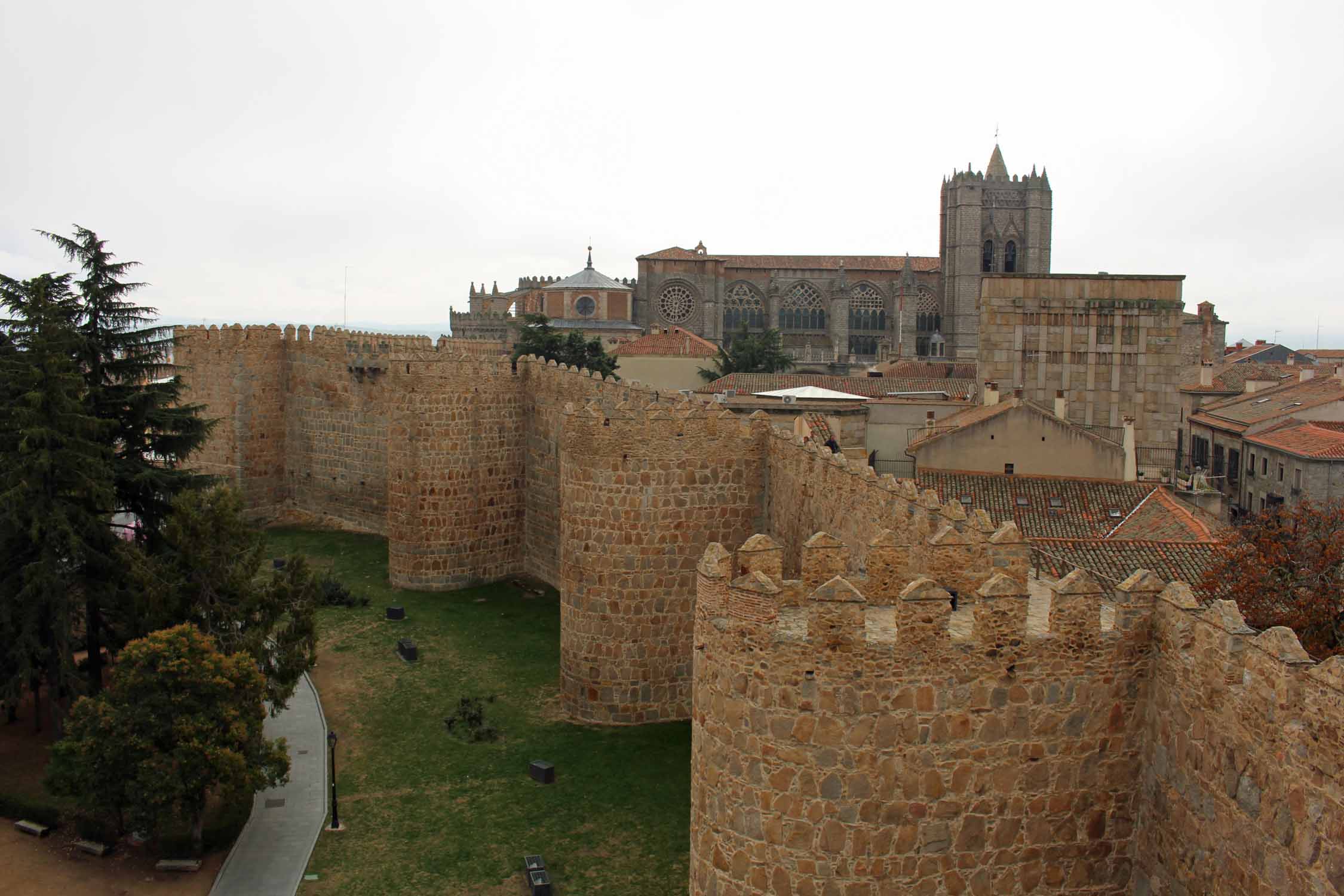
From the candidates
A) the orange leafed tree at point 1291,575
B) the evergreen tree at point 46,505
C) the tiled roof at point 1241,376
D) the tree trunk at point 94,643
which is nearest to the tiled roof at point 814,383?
the tiled roof at point 1241,376

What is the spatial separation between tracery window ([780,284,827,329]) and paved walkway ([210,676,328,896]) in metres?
66.8

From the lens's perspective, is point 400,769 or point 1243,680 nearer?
point 1243,680

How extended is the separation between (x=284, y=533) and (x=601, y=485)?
1565 cm

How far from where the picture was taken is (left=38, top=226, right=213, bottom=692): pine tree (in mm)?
16344

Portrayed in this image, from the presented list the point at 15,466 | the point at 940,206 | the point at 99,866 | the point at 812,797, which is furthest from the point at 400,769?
the point at 940,206

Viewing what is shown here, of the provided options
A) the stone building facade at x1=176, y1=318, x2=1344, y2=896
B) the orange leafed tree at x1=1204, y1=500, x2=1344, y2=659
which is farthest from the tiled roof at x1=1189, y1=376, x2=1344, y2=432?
the stone building facade at x1=176, y1=318, x2=1344, y2=896

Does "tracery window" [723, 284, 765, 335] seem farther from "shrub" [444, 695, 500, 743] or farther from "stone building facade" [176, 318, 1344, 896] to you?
"stone building facade" [176, 318, 1344, 896]

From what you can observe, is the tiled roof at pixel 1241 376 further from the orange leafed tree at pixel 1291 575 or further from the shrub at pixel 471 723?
the shrub at pixel 471 723

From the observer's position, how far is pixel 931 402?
104ft

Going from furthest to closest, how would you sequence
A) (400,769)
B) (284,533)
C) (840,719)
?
(284,533) → (400,769) → (840,719)

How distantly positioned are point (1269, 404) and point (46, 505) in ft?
120

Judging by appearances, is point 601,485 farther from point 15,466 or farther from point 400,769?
point 15,466

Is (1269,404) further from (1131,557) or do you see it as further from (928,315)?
(928,315)

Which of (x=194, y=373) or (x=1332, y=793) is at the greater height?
(x=194, y=373)
